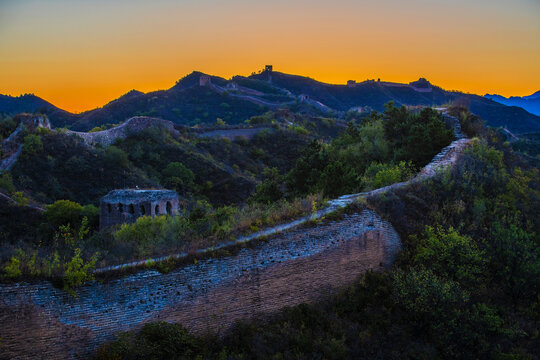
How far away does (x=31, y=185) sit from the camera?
27312 millimetres

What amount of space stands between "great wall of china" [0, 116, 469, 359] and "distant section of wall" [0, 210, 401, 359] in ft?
0.04

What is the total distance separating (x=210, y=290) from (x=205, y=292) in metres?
0.08

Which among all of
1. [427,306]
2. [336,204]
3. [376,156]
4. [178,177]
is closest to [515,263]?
[427,306]

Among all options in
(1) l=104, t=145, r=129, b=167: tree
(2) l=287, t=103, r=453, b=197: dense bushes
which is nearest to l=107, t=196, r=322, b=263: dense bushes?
(2) l=287, t=103, r=453, b=197: dense bushes

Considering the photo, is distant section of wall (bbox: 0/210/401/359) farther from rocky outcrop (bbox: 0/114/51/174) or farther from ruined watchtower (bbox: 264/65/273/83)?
ruined watchtower (bbox: 264/65/273/83)

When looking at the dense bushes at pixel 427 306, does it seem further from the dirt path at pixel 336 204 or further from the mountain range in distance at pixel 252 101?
the mountain range in distance at pixel 252 101

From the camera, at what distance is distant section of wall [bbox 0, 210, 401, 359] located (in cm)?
538

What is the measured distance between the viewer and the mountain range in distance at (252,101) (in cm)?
6469

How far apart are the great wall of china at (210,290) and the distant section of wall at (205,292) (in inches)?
0.4

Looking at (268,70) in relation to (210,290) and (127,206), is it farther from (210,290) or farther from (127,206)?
(210,290)

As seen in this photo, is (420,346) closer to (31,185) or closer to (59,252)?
(59,252)

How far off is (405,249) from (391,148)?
24.0ft

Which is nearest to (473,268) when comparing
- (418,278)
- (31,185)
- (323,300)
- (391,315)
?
(418,278)

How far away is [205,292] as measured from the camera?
6352 millimetres
